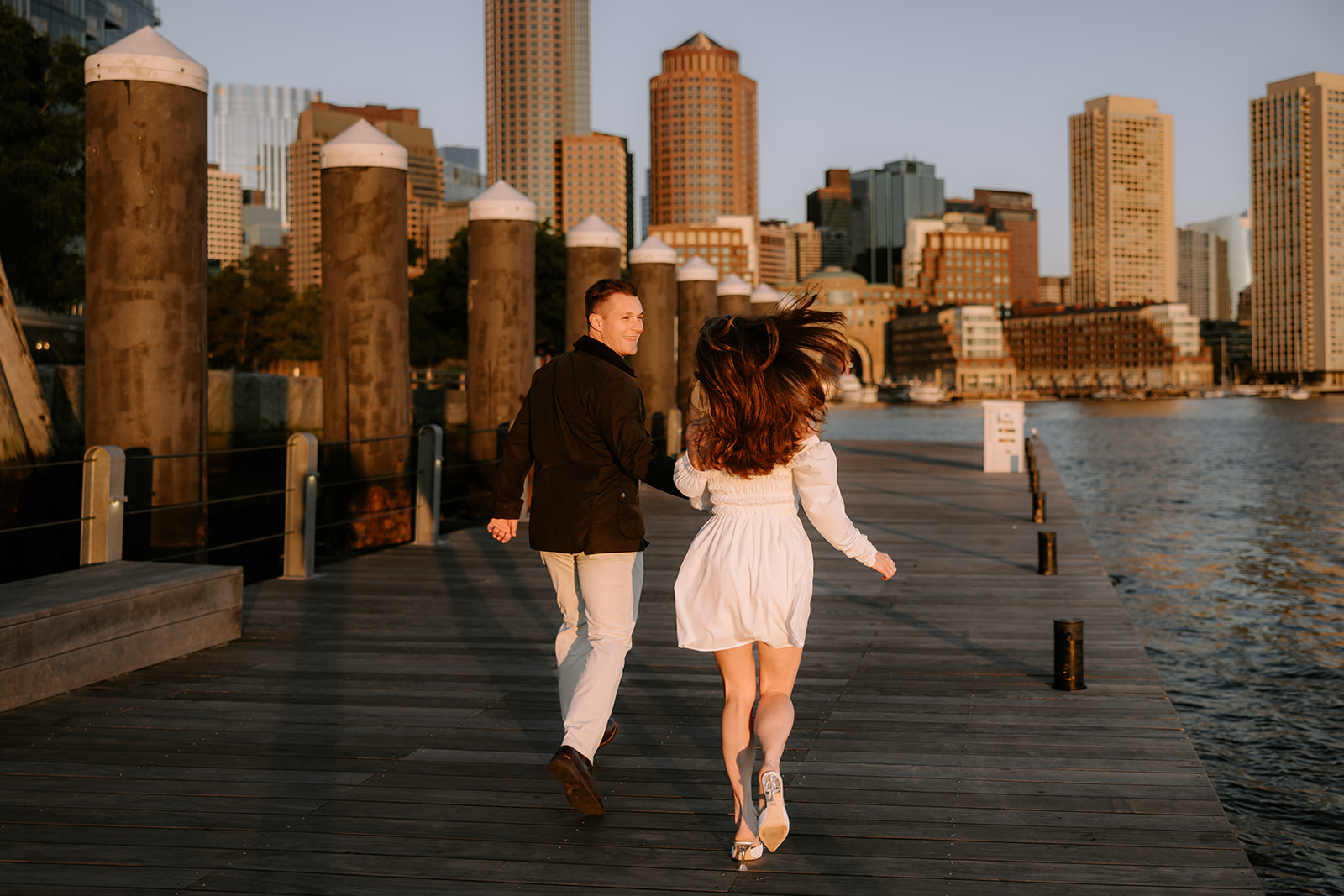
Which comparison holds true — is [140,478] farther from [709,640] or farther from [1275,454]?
[1275,454]

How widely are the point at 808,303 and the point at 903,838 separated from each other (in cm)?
185

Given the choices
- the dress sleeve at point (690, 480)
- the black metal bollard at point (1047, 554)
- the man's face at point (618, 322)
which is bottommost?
the black metal bollard at point (1047, 554)

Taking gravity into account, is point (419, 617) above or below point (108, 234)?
below

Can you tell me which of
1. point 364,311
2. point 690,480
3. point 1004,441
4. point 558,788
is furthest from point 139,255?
point 1004,441

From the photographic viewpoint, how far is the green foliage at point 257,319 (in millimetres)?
60562

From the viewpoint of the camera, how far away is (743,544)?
4004 millimetres

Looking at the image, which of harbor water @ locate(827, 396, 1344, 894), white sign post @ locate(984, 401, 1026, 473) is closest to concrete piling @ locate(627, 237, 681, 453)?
white sign post @ locate(984, 401, 1026, 473)

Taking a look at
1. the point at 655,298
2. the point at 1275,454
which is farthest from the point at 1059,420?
the point at 655,298

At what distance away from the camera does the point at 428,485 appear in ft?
39.5

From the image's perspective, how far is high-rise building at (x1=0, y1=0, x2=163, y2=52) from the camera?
49250 mm

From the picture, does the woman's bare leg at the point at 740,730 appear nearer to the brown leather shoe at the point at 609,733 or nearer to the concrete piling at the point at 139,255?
the brown leather shoe at the point at 609,733

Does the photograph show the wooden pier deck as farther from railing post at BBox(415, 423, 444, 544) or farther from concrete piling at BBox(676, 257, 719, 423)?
A: concrete piling at BBox(676, 257, 719, 423)

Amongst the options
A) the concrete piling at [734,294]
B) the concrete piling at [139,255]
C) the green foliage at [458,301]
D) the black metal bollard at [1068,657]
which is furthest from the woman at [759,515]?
the green foliage at [458,301]

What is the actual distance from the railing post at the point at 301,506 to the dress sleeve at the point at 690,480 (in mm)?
5997
